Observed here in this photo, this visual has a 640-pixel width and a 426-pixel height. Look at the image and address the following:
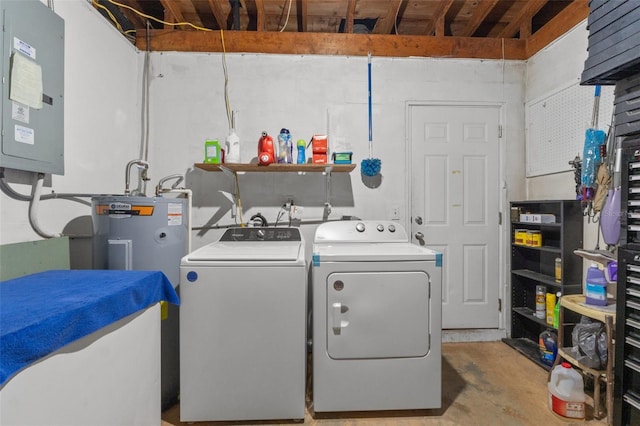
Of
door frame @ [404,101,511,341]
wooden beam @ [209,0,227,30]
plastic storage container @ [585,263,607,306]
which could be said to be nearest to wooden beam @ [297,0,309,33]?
wooden beam @ [209,0,227,30]

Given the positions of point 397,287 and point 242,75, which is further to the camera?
point 242,75

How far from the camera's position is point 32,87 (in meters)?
1.60

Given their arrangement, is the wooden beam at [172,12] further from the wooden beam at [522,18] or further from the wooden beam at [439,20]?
the wooden beam at [522,18]

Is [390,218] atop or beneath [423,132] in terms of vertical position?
beneath

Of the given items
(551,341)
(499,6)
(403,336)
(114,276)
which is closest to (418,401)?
(403,336)

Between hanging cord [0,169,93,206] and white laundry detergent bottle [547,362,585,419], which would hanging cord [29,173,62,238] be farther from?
white laundry detergent bottle [547,362,585,419]

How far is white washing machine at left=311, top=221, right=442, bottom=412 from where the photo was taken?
1843 mm

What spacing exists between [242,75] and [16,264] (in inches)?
83.6

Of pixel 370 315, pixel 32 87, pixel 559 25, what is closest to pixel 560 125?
pixel 559 25

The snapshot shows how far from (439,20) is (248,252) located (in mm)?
2629

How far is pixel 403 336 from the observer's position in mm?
1851

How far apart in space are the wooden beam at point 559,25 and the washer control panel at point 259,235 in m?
2.65

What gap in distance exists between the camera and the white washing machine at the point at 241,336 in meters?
1.76

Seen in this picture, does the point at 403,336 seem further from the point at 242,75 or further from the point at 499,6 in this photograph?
the point at 499,6
